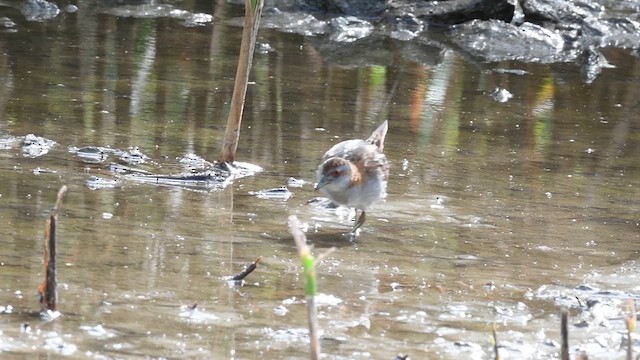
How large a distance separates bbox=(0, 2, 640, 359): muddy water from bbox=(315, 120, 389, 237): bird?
0.56 feet

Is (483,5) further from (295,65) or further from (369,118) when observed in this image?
(369,118)

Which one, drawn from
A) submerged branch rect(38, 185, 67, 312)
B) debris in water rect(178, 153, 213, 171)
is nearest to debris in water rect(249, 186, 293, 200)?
debris in water rect(178, 153, 213, 171)

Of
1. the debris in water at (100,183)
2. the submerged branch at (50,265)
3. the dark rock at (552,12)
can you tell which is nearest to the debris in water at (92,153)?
the debris in water at (100,183)

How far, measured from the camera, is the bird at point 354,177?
6289 mm

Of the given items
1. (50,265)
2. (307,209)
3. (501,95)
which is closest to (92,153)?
(307,209)

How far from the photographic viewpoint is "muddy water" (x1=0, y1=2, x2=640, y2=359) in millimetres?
4770

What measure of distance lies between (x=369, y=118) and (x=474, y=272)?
11.3 feet

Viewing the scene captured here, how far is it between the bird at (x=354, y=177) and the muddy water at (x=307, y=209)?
0.17 metres

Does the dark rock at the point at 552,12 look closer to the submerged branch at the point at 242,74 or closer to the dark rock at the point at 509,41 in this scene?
the dark rock at the point at 509,41

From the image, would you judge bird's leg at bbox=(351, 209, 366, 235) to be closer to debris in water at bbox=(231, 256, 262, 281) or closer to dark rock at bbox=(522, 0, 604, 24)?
debris in water at bbox=(231, 256, 262, 281)

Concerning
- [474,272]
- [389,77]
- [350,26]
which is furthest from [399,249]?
[350,26]

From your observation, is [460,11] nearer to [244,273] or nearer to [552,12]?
[552,12]

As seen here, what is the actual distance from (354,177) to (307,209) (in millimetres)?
538

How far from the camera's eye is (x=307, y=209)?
6723 mm
